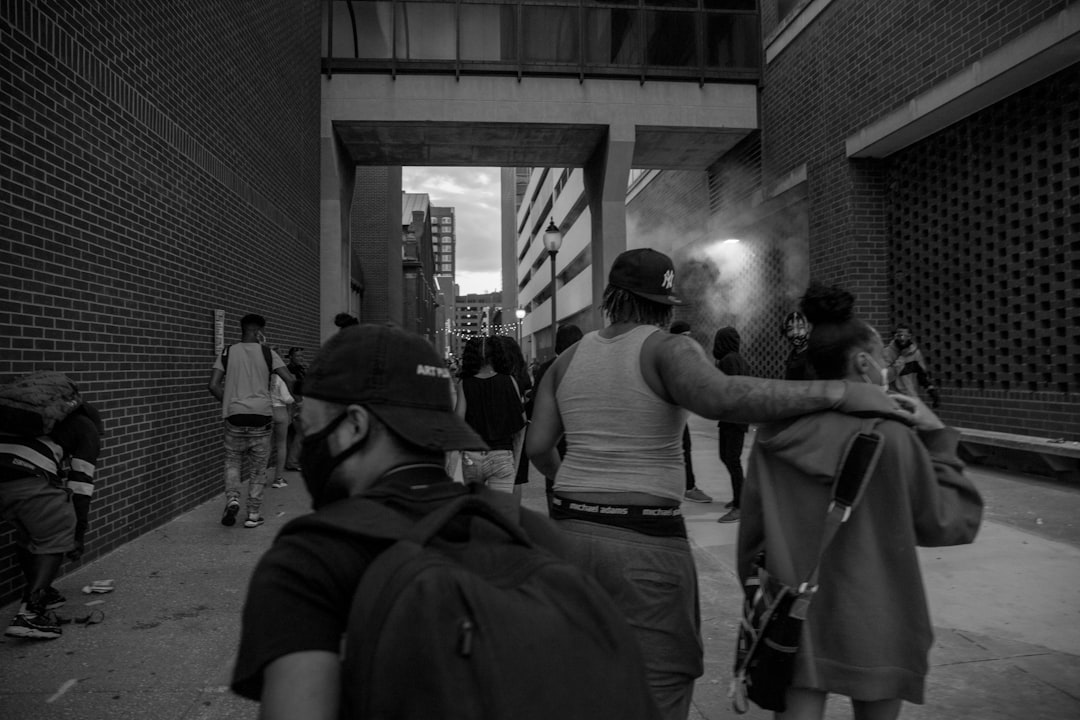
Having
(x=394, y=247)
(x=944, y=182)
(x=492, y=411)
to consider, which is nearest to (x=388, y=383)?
(x=492, y=411)

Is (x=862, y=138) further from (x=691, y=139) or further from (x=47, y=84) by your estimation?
(x=47, y=84)

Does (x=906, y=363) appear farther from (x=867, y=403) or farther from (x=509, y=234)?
(x=509, y=234)

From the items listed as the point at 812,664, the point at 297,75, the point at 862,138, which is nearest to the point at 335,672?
the point at 812,664

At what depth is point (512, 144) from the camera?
585 inches

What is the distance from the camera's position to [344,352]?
3.74 feet

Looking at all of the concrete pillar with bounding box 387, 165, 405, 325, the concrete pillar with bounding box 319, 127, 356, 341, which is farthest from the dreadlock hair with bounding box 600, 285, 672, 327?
the concrete pillar with bounding box 387, 165, 405, 325

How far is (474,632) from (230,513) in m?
6.00

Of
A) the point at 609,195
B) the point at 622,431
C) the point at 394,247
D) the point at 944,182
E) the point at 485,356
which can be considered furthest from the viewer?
the point at 394,247

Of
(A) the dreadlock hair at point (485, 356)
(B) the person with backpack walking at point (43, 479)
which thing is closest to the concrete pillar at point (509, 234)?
(A) the dreadlock hair at point (485, 356)

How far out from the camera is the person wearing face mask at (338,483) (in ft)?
2.96

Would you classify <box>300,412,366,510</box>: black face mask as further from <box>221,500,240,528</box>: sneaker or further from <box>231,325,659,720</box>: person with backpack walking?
<box>221,500,240,528</box>: sneaker

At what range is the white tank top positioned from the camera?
219cm

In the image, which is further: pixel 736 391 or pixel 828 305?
pixel 828 305

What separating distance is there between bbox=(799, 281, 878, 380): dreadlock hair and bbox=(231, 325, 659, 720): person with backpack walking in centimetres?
139
